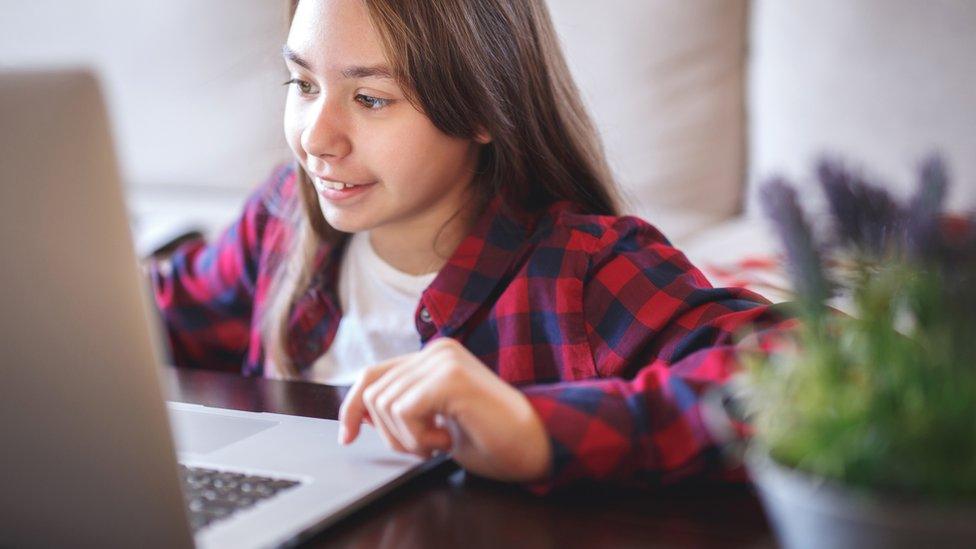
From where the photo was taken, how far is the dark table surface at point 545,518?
621mm

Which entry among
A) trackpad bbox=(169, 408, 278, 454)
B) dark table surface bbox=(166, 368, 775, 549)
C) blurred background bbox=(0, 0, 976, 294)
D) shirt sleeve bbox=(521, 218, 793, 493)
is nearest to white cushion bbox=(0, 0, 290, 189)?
blurred background bbox=(0, 0, 976, 294)

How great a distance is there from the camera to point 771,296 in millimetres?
1368

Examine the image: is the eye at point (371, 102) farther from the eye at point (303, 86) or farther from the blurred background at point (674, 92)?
the blurred background at point (674, 92)

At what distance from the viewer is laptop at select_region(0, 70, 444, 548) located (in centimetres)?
54

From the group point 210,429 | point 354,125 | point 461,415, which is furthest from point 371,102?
point 461,415

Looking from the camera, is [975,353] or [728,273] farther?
[728,273]

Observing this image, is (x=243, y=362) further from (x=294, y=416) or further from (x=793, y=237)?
(x=793, y=237)

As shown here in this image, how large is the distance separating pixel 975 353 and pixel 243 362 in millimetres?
1084

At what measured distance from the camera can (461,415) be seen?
2.24ft

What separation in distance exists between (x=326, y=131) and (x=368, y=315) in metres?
0.27

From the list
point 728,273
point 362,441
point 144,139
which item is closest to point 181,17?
point 144,139

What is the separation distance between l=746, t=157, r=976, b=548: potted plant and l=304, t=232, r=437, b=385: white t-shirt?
0.73 meters

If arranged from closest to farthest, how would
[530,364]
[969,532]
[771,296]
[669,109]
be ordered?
1. [969,532]
2. [530,364]
3. [771,296]
4. [669,109]

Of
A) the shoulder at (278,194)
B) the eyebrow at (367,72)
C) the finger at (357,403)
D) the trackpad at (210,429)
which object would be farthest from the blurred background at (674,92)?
the finger at (357,403)
